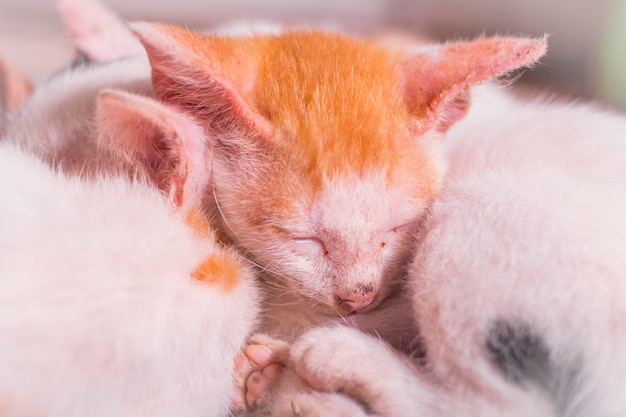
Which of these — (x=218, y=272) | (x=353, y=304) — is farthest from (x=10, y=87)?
(x=353, y=304)

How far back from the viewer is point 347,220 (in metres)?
0.78

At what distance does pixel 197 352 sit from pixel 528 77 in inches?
58.8

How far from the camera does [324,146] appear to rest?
79 centimetres

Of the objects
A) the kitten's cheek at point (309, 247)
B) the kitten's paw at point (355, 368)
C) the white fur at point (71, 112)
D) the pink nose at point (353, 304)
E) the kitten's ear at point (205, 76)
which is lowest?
the kitten's paw at point (355, 368)

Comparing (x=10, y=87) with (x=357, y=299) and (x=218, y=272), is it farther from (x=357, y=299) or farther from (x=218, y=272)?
(x=357, y=299)

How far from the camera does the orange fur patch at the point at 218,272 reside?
0.76 meters

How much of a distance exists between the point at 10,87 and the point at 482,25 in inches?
55.6

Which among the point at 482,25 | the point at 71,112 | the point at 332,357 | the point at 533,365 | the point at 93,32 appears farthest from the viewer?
the point at 482,25

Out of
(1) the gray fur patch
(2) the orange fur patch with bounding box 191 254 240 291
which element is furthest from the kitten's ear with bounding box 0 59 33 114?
(1) the gray fur patch

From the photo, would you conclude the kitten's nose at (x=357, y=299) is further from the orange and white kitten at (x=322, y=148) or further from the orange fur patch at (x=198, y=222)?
the orange fur patch at (x=198, y=222)

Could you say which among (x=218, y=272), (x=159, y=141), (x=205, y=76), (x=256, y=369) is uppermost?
(x=205, y=76)

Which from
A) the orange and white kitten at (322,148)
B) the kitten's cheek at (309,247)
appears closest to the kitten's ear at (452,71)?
the orange and white kitten at (322,148)

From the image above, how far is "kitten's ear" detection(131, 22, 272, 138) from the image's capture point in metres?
0.71

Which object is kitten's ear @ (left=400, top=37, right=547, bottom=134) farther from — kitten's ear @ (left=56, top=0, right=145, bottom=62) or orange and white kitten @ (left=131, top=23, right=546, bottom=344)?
kitten's ear @ (left=56, top=0, right=145, bottom=62)
